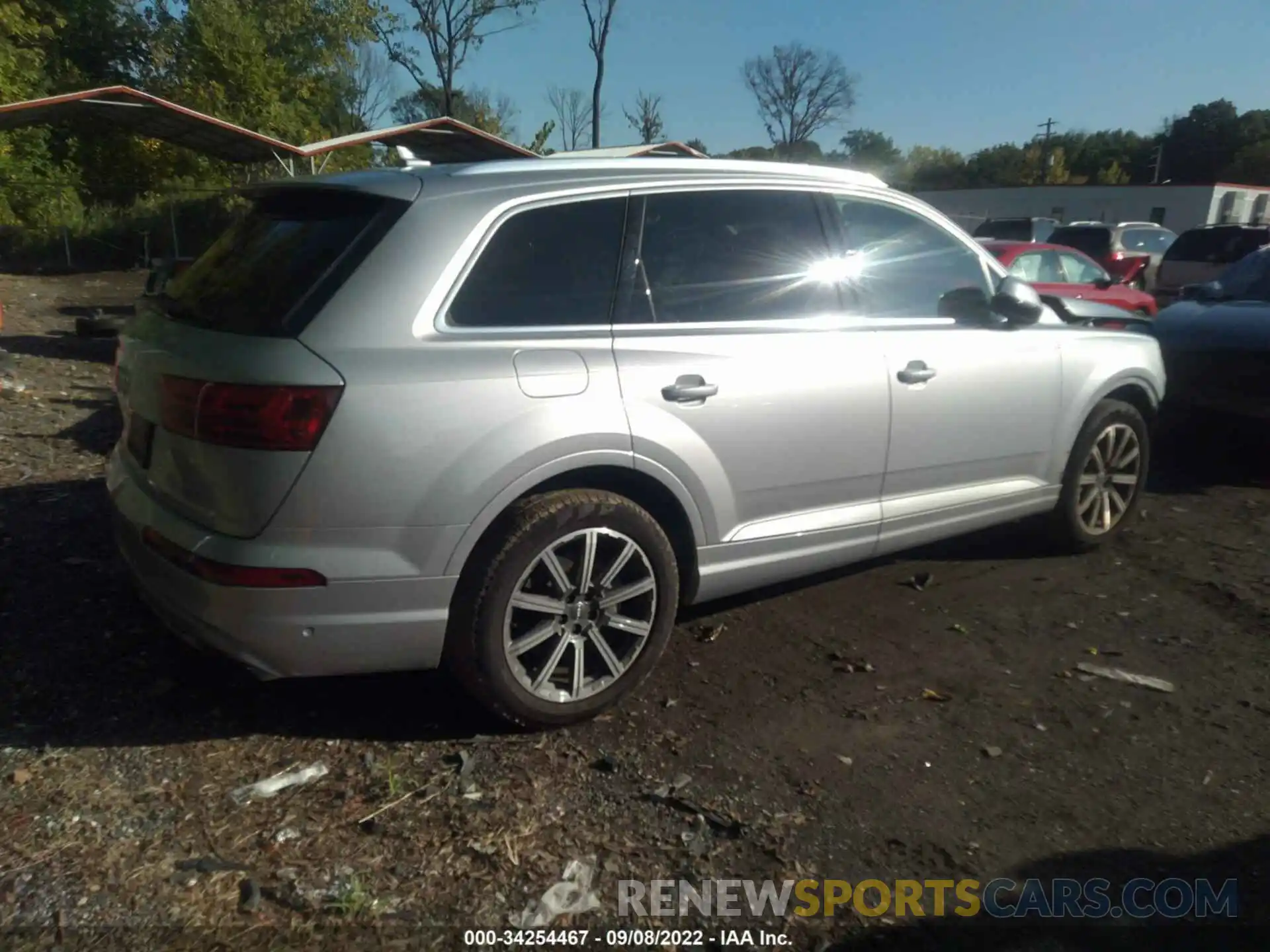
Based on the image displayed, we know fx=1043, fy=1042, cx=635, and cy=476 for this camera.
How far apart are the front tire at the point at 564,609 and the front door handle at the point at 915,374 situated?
1.30 m

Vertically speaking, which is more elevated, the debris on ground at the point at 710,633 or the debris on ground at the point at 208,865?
the debris on ground at the point at 208,865

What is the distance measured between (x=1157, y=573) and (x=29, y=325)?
13.9m

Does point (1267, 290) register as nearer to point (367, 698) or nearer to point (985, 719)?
point (985, 719)

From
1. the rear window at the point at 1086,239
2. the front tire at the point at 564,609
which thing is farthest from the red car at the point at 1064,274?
the front tire at the point at 564,609

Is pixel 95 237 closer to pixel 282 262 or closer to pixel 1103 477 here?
pixel 282 262

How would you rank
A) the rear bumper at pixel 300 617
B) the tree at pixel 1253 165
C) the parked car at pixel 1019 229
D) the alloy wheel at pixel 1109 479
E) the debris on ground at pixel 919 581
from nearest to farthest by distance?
the rear bumper at pixel 300 617
the debris on ground at pixel 919 581
the alloy wheel at pixel 1109 479
the parked car at pixel 1019 229
the tree at pixel 1253 165

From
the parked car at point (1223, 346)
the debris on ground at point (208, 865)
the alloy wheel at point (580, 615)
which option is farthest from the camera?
the parked car at point (1223, 346)

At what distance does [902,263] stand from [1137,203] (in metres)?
45.0

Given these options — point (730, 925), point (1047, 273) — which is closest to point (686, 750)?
point (730, 925)

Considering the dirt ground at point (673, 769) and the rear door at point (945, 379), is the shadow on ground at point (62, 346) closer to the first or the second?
the dirt ground at point (673, 769)

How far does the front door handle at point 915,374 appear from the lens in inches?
167

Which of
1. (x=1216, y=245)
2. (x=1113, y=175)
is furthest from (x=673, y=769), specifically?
(x=1113, y=175)

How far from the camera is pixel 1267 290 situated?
7887 millimetres

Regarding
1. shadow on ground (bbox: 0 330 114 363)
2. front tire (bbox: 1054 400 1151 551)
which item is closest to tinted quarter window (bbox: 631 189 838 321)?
front tire (bbox: 1054 400 1151 551)
